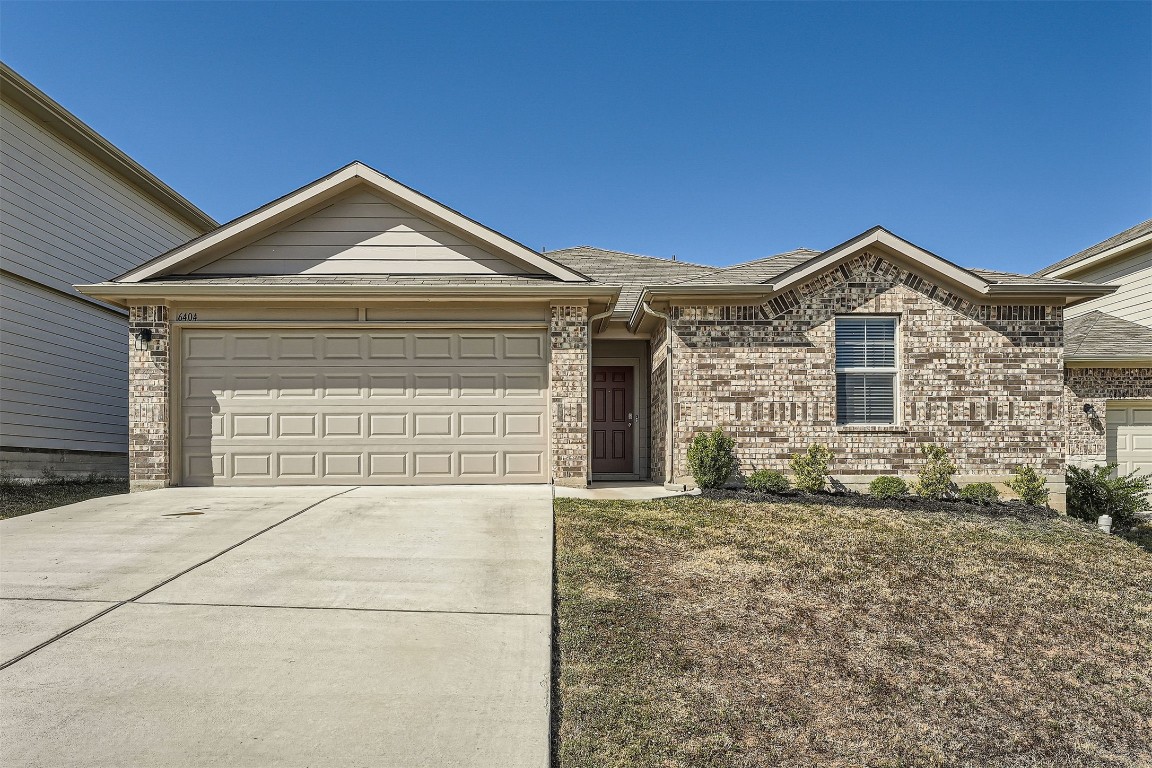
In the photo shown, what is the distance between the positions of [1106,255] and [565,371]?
12953 mm

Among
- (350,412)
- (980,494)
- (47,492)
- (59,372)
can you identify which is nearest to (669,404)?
(980,494)

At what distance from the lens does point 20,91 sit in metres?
11.2

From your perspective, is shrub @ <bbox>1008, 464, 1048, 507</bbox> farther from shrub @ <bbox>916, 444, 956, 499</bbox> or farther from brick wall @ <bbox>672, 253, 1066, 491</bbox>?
shrub @ <bbox>916, 444, 956, 499</bbox>

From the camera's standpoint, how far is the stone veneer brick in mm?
12734

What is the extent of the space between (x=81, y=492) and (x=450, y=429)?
19.6 ft

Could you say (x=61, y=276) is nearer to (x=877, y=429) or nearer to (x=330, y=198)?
(x=330, y=198)

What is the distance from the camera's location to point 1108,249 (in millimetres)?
15500

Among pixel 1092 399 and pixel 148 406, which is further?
pixel 1092 399

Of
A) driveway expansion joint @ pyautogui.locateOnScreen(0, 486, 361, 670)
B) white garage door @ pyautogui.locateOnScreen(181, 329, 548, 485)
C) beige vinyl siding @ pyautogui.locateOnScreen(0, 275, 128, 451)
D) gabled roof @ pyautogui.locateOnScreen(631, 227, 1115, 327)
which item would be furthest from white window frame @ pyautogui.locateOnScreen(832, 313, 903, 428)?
beige vinyl siding @ pyautogui.locateOnScreen(0, 275, 128, 451)

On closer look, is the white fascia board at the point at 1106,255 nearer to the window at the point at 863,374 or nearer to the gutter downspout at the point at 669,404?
the window at the point at 863,374

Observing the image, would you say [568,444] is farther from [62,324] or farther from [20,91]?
[20,91]

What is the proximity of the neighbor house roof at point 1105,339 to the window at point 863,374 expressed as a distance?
4268 millimetres

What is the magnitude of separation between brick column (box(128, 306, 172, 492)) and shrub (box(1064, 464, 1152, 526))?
13.8m

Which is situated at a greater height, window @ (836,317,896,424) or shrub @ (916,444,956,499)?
window @ (836,317,896,424)
